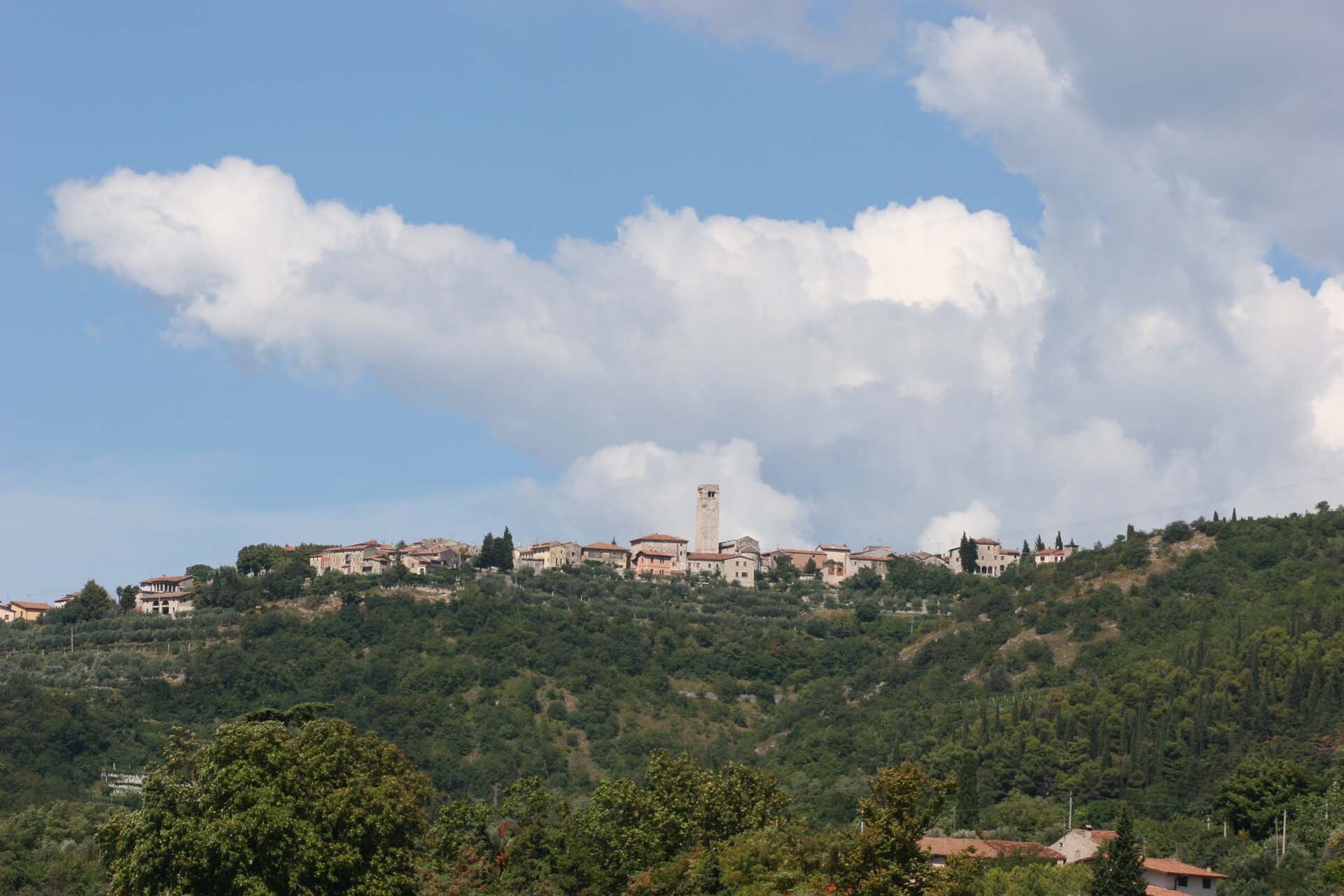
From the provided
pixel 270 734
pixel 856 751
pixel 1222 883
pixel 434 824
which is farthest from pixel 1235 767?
pixel 270 734

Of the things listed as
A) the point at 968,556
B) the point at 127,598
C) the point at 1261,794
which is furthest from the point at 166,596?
the point at 1261,794

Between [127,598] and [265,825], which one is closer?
[265,825]

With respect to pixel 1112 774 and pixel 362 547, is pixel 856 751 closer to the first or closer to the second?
pixel 1112 774

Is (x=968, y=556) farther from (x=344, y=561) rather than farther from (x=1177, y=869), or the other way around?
(x=1177, y=869)

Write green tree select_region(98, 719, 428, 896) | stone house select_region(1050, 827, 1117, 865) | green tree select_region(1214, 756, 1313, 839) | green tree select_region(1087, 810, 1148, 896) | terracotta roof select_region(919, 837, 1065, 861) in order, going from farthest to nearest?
green tree select_region(1214, 756, 1313, 839), stone house select_region(1050, 827, 1117, 865), terracotta roof select_region(919, 837, 1065, 861), green tree select_region(1087, 810, 1148, 896), green tree select_region(98, 719, 428, 896)

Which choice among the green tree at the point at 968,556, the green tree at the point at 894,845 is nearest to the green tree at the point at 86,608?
the green tree at the point at 968,556

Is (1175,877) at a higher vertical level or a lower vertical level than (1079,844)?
lower

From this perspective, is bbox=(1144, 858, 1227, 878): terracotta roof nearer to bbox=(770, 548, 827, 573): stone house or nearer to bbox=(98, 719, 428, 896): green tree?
bbox=(98, 719, 428, 896): green tree

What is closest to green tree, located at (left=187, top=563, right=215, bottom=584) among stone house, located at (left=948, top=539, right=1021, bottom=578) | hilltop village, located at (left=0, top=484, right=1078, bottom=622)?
hilltop village, located at (left=0, top=484, right=1078, bottom=622)
